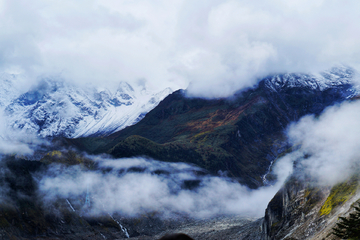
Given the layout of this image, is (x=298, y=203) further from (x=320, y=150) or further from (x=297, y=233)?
(x=320, y=150)

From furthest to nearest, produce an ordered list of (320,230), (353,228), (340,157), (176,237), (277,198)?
(277,198) → (340,157) → (320,230) → (353,228) → (176,237)

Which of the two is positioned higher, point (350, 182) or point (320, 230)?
point (350, 182)

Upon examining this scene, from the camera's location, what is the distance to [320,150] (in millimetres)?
184125

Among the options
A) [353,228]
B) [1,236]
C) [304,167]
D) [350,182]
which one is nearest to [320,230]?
[350,182]

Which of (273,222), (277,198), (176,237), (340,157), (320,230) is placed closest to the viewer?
(176,237)

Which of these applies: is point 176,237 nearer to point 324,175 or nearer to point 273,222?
point 324,175

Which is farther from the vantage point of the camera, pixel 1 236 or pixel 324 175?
pixel 1 236

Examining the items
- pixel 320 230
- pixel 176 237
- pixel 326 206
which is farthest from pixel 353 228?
pixel 176 237

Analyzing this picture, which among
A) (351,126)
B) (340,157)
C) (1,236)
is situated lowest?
(1,236)

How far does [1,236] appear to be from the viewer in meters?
187

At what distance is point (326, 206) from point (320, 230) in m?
16.5

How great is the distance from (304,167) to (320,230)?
240 ft

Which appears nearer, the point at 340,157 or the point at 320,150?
the point at 340,157

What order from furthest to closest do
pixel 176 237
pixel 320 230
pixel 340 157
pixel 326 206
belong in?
pixel 340 157 < pixel 326 206 < pixel 320 230 < pixel 176 237
